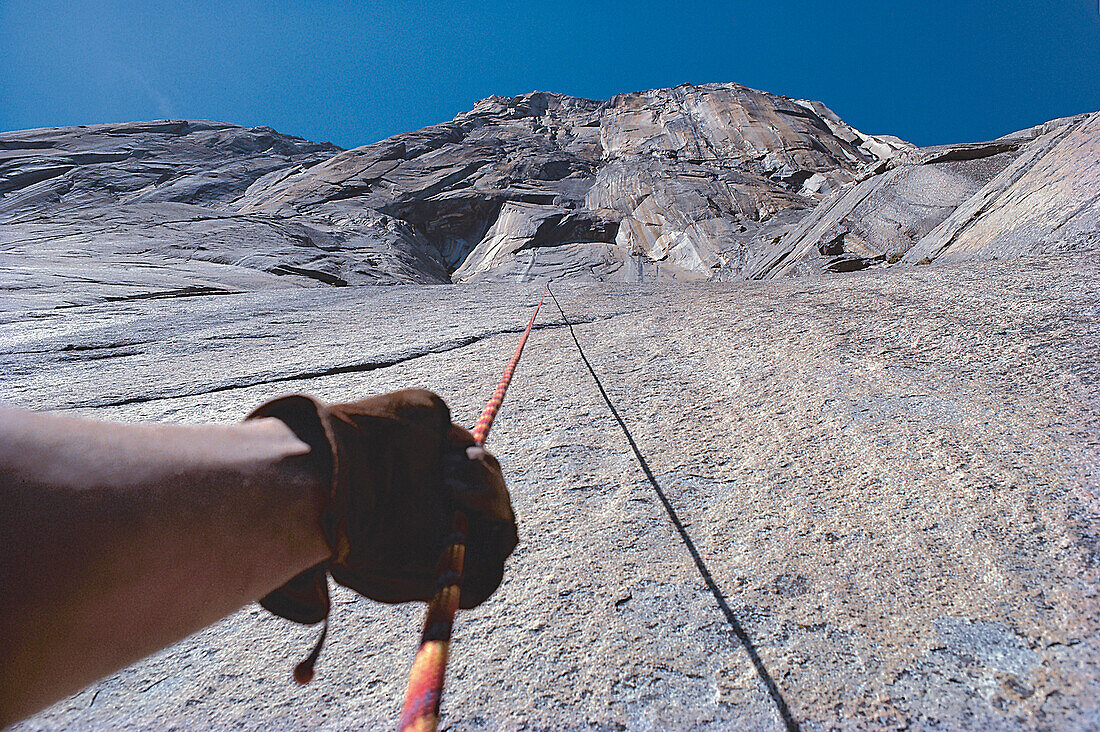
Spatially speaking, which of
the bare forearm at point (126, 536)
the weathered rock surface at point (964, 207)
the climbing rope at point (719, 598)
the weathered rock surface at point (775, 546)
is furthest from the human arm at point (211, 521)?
the weathered rock surface at point (964, 207)

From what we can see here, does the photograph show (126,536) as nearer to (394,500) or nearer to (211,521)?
(211,521)

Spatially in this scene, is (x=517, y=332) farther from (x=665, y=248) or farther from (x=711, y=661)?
(x=665, y=248)

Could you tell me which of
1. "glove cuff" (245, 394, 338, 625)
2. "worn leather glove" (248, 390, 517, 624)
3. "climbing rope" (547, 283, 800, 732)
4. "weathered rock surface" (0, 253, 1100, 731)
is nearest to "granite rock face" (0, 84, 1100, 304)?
"weathered rock surface" (0, 253, 1100, 731)

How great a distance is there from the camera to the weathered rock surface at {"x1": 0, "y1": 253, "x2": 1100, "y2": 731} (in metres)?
0.85

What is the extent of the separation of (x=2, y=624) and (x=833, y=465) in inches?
58.2

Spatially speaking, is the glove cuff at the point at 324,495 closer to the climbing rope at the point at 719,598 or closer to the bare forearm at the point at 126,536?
the bare forearm at the point at 126,536

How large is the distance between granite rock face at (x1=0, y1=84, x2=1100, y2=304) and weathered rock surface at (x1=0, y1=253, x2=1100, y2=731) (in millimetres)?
1527

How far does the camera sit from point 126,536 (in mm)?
460

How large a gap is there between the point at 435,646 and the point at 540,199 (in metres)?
17.5

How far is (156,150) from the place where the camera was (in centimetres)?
2217

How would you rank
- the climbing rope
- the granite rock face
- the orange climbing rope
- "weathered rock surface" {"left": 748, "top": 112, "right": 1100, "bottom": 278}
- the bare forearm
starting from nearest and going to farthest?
the bare forearm
the orange climbing rope
the climbing rope
"weathered rock surface" {"left": 748, "top": 112, "right": 1100, "bottom": 278}
the granite rock face

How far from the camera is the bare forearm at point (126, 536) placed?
413 millimetres

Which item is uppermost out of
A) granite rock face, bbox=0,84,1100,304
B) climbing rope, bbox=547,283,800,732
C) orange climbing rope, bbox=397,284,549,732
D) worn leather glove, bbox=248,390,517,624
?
granite rock face, bbox=0,84,1100,304

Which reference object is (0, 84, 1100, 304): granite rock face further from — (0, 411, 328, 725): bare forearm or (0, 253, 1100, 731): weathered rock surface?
(0, 411, 328, 725): bare forearm
